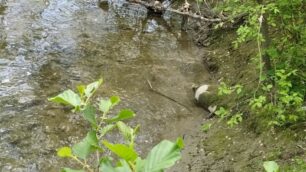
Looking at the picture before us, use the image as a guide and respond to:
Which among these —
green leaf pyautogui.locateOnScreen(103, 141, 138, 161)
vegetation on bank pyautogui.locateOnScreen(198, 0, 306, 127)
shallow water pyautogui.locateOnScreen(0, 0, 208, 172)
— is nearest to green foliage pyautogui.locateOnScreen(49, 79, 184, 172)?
green leaf pyautogui.locateOnScreen(103, 141, 138, 161)

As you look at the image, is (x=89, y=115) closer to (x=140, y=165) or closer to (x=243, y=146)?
(x=140, y=165)

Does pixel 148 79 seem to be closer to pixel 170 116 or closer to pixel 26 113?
pixel 170 116

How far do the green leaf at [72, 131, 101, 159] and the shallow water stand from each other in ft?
10.4

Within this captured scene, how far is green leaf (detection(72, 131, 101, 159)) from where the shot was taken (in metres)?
1.13

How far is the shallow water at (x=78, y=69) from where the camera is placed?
468 cm

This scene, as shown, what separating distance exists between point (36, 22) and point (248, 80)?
335cm

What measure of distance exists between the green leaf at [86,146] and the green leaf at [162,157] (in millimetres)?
216

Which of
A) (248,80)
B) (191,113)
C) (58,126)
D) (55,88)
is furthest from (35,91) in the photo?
(248,80)

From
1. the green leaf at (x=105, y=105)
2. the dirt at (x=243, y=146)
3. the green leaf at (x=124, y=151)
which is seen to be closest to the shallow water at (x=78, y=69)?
the dirt at (x=243, y=146)

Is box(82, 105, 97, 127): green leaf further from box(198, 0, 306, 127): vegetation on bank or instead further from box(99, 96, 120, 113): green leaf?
box(198, 0, 306, 127): vegetation on bank

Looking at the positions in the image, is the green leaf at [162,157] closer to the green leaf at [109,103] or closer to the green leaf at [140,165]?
the green leaf at [140,165]

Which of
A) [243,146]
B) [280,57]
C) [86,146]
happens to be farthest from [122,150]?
[243,146]

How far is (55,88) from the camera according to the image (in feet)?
17.7

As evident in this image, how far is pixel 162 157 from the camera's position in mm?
953
